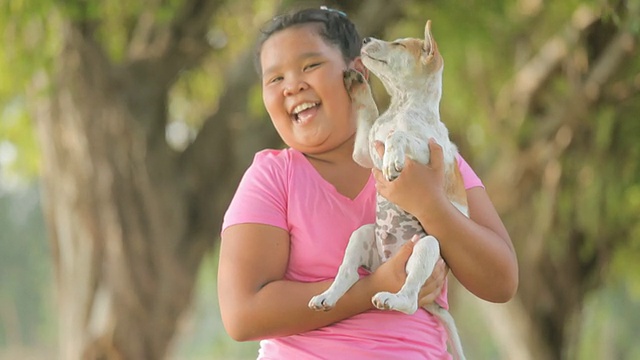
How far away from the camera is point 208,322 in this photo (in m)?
39.7

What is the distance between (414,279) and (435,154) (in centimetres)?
32

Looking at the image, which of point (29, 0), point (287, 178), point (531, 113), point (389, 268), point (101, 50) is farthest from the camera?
point (531, 113)

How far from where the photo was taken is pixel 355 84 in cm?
303

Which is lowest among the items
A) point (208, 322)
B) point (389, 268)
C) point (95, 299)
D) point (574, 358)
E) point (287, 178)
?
point (208, 322)

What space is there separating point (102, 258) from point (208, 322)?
3158 cm

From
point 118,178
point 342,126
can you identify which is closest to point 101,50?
point 118,178

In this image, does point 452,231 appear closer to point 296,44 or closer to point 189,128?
point 296,44

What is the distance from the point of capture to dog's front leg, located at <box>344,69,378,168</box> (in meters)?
2.97

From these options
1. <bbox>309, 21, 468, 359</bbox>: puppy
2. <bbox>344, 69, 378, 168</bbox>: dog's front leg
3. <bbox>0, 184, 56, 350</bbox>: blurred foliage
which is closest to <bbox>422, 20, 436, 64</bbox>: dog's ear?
<bbox>309, 21, 468, 359</bbox>: puppy

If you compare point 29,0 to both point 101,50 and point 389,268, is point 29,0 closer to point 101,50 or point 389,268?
point 101,50

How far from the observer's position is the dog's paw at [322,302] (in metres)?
2.68

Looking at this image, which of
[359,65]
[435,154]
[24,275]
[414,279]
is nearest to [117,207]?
[359,65]

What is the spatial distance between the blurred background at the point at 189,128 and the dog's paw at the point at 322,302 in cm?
412

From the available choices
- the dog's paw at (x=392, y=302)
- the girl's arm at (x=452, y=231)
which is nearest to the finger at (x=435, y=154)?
the girl's arm at (x=452, y=231)
